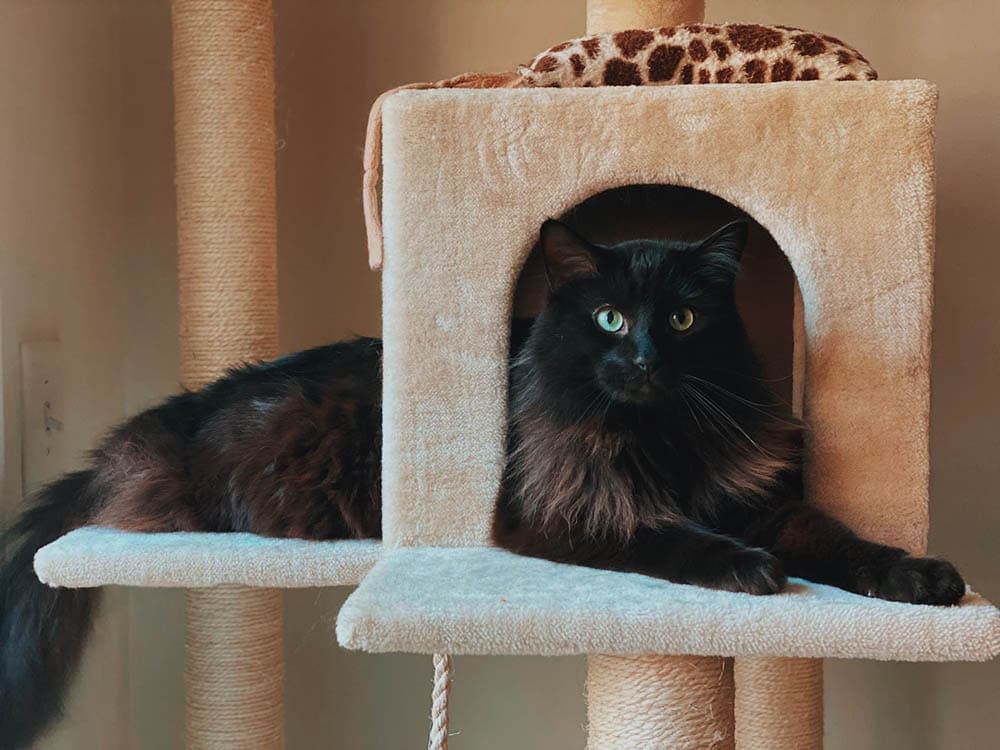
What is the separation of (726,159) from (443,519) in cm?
58

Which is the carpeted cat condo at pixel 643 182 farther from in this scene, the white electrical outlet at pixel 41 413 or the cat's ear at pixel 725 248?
the white electrical outlet at pixel 41 413

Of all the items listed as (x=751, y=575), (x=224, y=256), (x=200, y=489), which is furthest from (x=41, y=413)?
(x=751, y=575)

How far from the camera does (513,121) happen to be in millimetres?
1197

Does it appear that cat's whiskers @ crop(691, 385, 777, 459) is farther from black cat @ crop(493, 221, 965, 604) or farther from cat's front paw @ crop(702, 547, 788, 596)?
cat's front paw @ crop(702, 547, 788, 596)

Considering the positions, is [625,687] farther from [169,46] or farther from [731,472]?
[169,46]

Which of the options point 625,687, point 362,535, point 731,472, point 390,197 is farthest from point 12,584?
point 731,472

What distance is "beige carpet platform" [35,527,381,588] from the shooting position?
1197mm

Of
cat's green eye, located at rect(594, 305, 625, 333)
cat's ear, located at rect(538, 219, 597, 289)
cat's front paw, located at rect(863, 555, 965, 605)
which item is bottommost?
cat's front paw, located at rect(863, 555, 965, 605)

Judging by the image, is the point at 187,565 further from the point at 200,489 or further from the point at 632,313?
the point at 632,313

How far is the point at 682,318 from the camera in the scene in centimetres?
118

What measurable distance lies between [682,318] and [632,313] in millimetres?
70

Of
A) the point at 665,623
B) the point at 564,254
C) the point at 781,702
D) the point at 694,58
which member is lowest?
the point at 781,702

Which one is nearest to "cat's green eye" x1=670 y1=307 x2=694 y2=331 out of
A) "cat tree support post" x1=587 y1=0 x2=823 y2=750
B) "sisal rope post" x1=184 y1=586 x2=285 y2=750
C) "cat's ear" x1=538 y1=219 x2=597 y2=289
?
"cat's ear" x1=538 y1=219 x2=597 y2=289

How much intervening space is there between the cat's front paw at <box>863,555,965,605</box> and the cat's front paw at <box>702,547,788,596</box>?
4.1 inches
